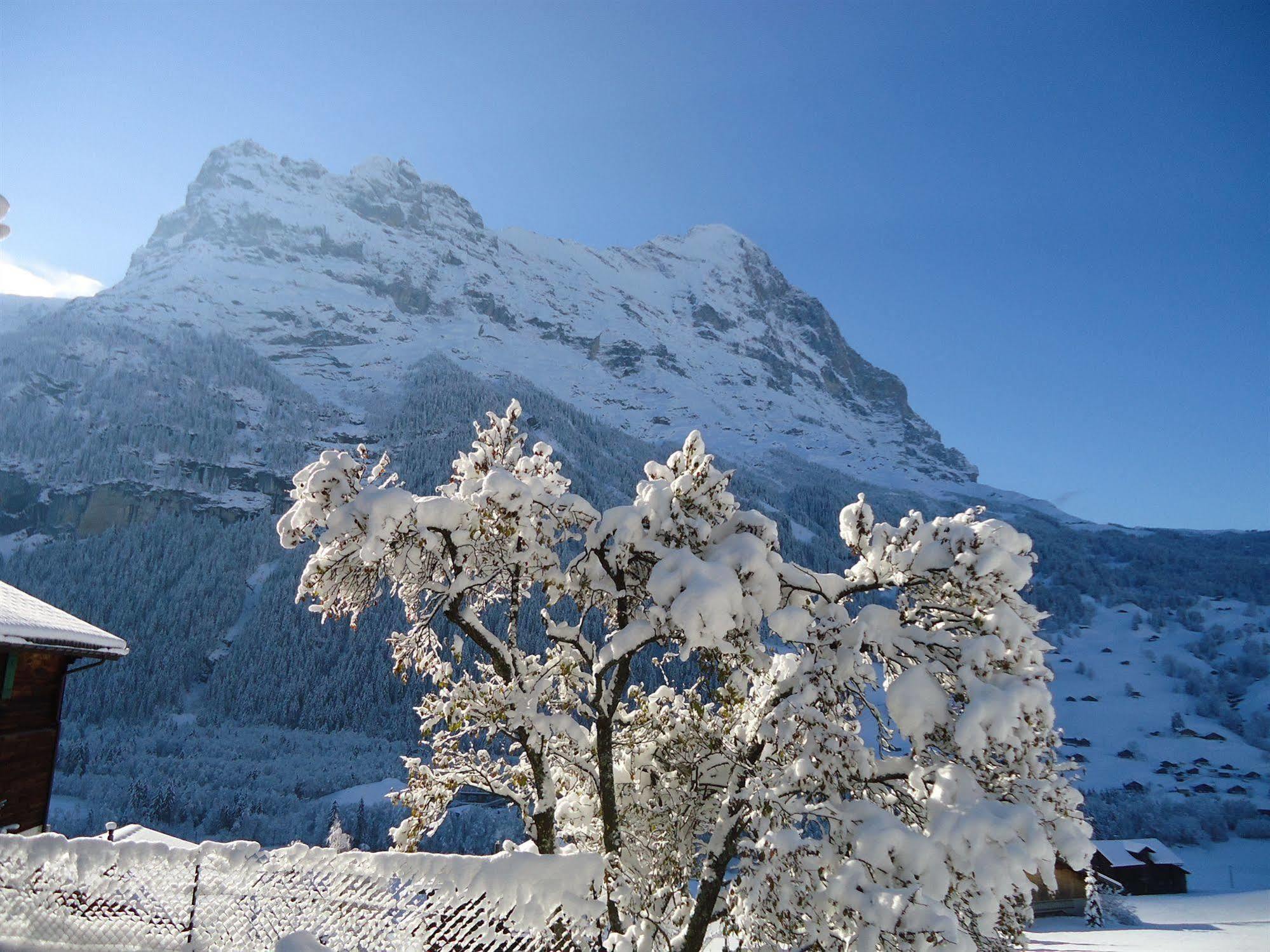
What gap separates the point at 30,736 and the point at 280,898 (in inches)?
317

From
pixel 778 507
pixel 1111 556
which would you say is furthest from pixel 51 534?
pixel 1111 556

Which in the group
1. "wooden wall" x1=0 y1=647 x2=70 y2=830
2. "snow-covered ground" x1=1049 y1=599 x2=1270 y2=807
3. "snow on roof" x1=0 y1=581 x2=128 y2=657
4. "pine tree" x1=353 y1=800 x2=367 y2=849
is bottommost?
"pine tree" x1=353 y1=800 x2=367 y2=849

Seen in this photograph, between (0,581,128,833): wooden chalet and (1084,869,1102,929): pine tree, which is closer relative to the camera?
(0,581,128,833): wooden chalet

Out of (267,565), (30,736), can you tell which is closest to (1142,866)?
(30,736)

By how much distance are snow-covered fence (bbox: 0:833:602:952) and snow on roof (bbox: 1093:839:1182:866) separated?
4751 cm

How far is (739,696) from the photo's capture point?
748 centimetres

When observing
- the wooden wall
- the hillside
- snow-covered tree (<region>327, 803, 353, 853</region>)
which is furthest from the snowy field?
snow-covered tree (<region>327, 803, 353, 853</region>)

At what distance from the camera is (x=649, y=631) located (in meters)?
6.97

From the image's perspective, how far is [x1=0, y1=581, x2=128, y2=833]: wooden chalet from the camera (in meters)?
9.55

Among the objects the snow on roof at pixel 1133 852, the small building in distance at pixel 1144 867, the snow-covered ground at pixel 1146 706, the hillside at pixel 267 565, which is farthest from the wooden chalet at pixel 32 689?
the snow-covered ground at pixel 1146 706

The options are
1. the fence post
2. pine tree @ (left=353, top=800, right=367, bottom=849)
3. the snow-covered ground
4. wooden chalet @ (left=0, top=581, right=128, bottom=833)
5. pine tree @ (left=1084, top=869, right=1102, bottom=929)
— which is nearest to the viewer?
the fence post

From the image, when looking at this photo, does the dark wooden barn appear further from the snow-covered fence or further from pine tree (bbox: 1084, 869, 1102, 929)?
the snow-covered fence

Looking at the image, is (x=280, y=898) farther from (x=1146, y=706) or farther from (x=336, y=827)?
(x=1146, y=706)

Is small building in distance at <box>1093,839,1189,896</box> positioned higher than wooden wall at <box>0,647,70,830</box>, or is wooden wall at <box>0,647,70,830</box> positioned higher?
wooden wall at <box>0,647,70,830</box>
